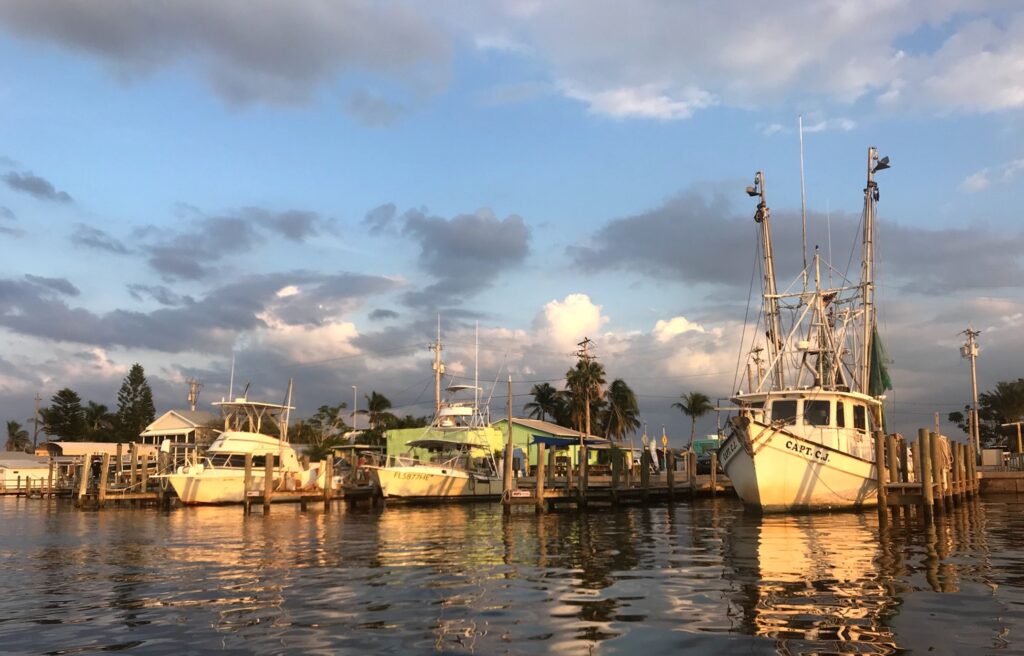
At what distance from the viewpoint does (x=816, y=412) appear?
29484 millimetres

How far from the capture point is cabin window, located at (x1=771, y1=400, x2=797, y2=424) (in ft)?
96.7

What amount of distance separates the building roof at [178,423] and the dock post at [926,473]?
57549 millimetres

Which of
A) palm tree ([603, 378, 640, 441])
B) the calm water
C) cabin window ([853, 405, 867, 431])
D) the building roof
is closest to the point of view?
the calm water

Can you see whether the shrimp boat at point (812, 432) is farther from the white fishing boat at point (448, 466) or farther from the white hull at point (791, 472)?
the white fishing boat at point (448, 466)

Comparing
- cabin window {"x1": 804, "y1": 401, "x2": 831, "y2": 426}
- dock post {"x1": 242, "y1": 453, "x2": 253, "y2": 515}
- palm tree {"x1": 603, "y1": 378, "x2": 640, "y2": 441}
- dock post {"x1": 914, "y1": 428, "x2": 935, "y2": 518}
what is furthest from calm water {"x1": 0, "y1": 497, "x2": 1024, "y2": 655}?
palm tree {"x1": 603, "y1": 378, "x2": 640, "y2": 441}

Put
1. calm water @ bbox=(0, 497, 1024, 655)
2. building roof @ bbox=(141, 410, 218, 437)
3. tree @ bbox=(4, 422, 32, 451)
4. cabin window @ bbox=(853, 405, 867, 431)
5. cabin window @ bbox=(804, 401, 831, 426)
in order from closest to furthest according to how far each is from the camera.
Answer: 1. calm water @ bbox=(0, 497, 1024, 655)
2. cabin window @ bbox=(804, 401, 831, 426)
3. cabin window @ bbox=(853, 405, 867, 431)
4. building roof @ bbox=(141, 410, 218, 437)
5. tree @ bbox=(4, 422, 32, 451)

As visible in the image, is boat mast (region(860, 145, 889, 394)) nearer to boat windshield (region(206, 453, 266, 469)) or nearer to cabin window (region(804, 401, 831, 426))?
cabin window (region(804, 401, 831, 426))

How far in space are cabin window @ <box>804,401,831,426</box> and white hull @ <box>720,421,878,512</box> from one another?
1399 mm

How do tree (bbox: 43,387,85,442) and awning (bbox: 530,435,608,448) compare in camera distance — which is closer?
awning (bbox: 530,435,608,448)

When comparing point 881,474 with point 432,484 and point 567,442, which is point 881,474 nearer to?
point 432,484

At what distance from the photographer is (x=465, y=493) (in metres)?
43.1

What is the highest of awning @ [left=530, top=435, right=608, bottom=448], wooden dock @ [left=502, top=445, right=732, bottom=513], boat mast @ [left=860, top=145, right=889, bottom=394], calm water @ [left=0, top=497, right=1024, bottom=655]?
boat mast @ [left=860, top=145, right=889, bottom=394]

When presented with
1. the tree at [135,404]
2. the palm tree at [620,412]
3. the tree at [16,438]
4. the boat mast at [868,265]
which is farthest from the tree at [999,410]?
the tree at [16,438]

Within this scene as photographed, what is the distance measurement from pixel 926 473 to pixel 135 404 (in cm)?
9209
